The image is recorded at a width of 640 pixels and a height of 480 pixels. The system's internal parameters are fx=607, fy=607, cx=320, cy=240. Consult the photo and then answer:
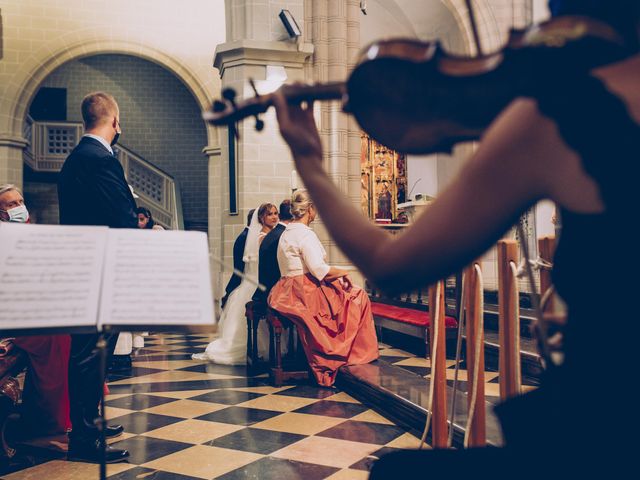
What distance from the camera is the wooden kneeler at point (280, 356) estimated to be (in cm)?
507

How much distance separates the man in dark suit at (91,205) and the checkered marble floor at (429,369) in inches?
90.1

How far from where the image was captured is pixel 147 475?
2918 mm

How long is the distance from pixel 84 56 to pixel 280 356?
10.0m

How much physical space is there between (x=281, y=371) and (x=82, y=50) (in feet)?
32.6

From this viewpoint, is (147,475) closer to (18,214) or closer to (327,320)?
(18,214)

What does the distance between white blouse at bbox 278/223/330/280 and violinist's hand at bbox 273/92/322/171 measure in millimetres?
4260

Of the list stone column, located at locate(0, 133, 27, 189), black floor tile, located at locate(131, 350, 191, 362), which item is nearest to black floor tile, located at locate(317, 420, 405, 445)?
black floor tile, located at locate(131, 350, 191, 362)

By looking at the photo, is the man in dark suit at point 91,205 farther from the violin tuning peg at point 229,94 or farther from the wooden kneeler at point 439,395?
the violin tuning peg at point 229,94

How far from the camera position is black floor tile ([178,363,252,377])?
573 centimetres

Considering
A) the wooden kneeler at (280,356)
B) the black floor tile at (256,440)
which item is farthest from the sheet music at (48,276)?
the wooden kneeler at (280,356)

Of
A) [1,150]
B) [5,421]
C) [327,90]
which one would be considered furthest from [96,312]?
[1,150]

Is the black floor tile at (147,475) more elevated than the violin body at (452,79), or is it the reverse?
the violin body at (452,79)

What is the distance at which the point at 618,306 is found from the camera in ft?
2.42

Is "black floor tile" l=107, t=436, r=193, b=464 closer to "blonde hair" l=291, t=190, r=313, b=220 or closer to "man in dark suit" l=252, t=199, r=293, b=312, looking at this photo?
"man in dark suit" l=252, t=199, r=293, b=312
